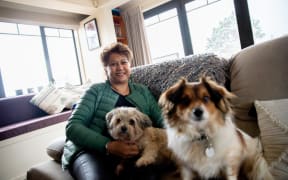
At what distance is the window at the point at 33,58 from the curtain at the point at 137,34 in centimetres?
142

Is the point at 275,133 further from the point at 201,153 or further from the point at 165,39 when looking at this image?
the point at 165,39

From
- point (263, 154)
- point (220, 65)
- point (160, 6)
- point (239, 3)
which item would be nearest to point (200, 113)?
point (263, 154)

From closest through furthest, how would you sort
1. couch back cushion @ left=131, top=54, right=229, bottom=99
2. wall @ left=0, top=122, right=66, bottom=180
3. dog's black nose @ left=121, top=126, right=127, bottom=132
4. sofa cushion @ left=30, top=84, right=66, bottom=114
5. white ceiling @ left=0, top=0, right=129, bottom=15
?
dog's black nose @ left=121, top=126, right=127, bottom=132 → couch back cushion @ left=131, top=54, right=229, bottom=99 → wall @ left=0, top=122, right=66, bottom=180 → sofa cushion @ left=30, top=84, right=66, bottom=114 → white ceiling @ left=0, top=0, right=129, bottom=15

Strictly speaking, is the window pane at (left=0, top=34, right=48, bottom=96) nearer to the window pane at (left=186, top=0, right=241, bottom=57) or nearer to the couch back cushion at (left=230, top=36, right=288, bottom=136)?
the window pane at (left=186, top=0, right=241, bottom=57)

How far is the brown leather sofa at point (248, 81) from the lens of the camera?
4.11ft

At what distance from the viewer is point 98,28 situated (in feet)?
16.2

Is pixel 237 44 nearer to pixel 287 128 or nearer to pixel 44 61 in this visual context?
pixel 287 128

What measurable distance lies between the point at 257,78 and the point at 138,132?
32.6 inches

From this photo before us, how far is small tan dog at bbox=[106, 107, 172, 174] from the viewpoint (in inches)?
55.3

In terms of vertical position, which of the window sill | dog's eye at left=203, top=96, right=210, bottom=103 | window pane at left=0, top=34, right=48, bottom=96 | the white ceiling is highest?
the white ceiling

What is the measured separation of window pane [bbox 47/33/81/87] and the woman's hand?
3.84m

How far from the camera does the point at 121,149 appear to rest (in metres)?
1.31

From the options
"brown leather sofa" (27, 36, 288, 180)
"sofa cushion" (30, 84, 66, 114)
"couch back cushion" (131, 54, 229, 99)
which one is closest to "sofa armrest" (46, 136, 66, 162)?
"brown leather sofa" (27, 36, 288, 180)

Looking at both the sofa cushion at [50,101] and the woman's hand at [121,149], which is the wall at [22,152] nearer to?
the sofa cushion at [50,101]
